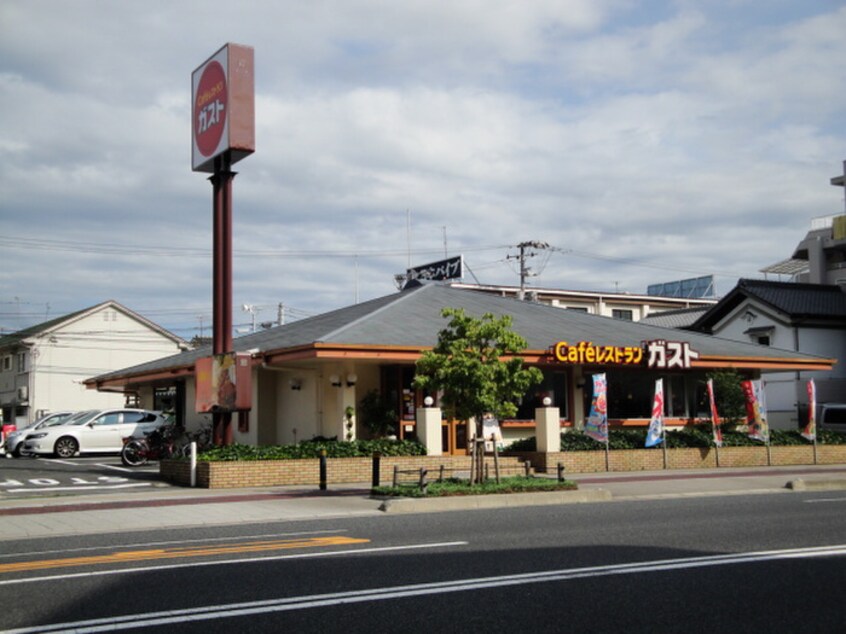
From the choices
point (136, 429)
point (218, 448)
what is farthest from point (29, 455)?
point (218, 448)

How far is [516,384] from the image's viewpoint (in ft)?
63.5

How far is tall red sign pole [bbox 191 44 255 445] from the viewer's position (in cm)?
2361

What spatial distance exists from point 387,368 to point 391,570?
57.4ft

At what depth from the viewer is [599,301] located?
7162 cm

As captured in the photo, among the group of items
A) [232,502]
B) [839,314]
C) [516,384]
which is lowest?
[232,502]

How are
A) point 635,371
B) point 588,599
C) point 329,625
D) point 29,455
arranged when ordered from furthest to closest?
point 29,455 → point 635,371 → point 588,599 → point 329,625

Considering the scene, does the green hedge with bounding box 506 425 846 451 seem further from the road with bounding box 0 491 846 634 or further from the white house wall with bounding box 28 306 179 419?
the white house wall with bounding box 28 306 179 419

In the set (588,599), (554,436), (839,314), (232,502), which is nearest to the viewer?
(588,599)

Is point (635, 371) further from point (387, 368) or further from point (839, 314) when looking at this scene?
point (839, 314)

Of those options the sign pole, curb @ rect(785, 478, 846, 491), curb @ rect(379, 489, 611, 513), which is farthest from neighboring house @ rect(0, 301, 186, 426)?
curb @ rect(785, 478, 846, 491)

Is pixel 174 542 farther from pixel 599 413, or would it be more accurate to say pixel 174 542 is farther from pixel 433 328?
pixel 599 413

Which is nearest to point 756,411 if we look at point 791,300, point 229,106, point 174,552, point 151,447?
point 229,106

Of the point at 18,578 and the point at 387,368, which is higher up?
the point at 387,368

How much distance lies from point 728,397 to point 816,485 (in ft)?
27.3
